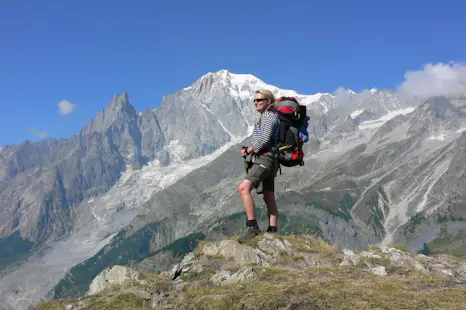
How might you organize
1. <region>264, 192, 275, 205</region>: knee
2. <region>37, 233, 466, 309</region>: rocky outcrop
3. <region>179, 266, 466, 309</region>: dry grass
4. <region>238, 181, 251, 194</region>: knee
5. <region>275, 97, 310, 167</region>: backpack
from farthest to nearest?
<region>264, 192, 275, 205</region>: knee
<region>238, 181, 251, 194</region>: knee
<region>275, 97, 310, 167</region>: backpack
<region>37, 233, 466, 309</region>: rocky outcrop
<region>179, 266, 466, 309</region>: dry grass

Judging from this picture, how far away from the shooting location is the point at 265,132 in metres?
13.4

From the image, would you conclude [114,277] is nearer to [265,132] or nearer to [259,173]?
[259,173]

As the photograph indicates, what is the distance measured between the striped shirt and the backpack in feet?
0.77

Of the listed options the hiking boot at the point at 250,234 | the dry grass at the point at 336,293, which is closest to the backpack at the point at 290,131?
the hiking boot at the point at 250,234

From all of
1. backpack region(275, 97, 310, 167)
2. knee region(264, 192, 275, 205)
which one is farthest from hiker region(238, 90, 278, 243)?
knee region(264, 192, 275, 205)

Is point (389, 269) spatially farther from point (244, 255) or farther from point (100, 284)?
point (100, 284)

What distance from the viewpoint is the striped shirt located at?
1342 cm

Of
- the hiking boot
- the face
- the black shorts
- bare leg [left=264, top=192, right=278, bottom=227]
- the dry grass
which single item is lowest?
the dry grass

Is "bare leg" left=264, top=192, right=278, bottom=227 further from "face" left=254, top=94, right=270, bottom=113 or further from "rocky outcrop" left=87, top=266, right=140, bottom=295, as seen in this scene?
"rocky outcrop" left=87, top=266, right=140, bottom=295

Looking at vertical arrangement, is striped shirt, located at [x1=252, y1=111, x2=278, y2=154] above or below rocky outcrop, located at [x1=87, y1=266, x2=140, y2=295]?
above

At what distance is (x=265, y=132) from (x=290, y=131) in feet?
3.44

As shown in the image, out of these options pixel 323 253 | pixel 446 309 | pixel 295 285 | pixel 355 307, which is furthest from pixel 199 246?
pixel 446 309

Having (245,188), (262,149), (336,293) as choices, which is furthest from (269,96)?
(336,293)

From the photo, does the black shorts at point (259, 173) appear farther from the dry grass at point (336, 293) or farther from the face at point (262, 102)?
the dry grass at point (336, 293)
